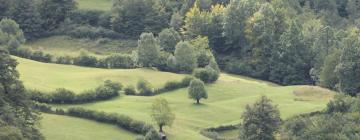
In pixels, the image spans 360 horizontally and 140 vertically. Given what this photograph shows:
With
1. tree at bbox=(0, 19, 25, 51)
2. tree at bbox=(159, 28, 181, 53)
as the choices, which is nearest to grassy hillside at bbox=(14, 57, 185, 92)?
tree at bbox=(0, 19, 25, 51)

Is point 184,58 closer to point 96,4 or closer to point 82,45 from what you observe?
point 82,45

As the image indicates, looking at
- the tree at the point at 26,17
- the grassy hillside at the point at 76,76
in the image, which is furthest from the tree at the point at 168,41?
the tree at the point at 26,17

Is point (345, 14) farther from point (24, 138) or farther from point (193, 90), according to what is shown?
point (24, 138)

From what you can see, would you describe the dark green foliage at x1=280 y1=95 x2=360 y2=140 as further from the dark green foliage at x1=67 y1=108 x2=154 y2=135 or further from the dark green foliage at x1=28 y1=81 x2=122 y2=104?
the dark green foliage at x1=28 y1=81 x2=122 y2=104

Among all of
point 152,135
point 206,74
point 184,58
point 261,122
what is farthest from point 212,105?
point 152,135

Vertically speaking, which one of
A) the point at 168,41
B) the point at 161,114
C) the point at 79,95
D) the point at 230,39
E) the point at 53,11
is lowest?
the point at 161,114

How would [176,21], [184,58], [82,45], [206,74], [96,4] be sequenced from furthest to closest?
[96,4]
[176,21]
[82,45]
[184,58]
[206,74]
